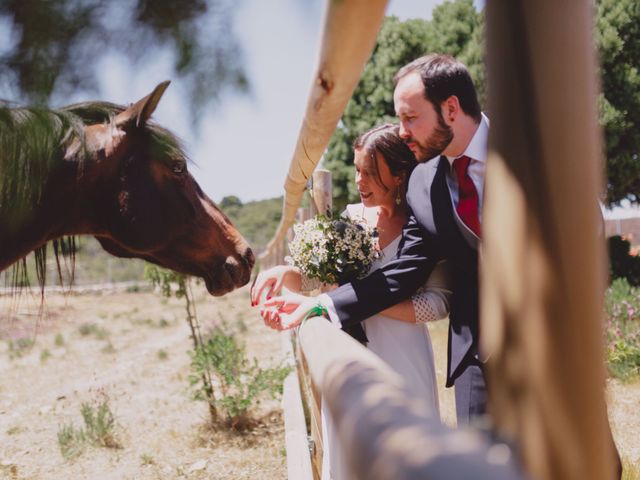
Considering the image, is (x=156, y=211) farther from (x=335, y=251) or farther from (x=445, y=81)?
(x=445, y=81)

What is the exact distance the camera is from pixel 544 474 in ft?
1.45

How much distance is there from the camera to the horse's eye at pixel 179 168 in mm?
2227

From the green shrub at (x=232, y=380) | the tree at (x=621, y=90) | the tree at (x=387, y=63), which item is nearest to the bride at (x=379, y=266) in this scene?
the green shrub at (x=232, y=380)

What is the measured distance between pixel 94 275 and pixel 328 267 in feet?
91.6

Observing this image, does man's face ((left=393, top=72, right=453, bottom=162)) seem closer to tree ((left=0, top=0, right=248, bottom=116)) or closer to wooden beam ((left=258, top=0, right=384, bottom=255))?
wooden beam ((left=258, top=0, right=384, bottom=255))

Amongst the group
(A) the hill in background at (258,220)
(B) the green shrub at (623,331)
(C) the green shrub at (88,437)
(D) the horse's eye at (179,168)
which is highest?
(A) the hill in background at (258,220)

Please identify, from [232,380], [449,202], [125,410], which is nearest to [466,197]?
[449,202]

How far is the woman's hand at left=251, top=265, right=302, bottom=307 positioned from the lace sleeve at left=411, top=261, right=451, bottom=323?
46 centimetres

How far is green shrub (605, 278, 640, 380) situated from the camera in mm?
5105

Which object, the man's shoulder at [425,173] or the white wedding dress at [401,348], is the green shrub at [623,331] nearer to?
the white wedding dress at [401,348]

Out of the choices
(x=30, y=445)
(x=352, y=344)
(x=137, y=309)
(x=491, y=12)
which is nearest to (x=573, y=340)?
(x=491, y=12)

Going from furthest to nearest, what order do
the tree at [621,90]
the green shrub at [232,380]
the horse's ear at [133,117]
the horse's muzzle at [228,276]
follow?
1. the tree at [621,90]
2. the green shrub at [232,380]
3. the horse's muzzle at [228,276]
4. the horse's ear at [133,117]

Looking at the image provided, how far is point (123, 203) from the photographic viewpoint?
2301 millimetres

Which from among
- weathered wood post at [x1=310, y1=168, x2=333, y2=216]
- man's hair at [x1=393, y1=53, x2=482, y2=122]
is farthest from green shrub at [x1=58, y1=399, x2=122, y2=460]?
man's hair at [x1=393, y1=53, x2=482, y2=122]
